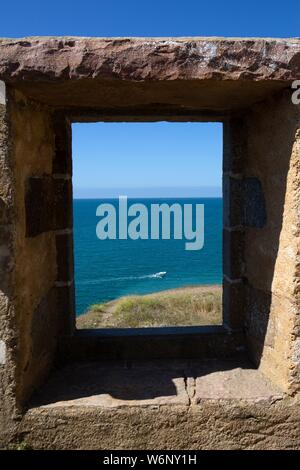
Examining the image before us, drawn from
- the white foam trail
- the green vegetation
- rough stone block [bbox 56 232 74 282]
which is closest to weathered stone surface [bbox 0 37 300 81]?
rough stone block [bbox 56 232 74 282]

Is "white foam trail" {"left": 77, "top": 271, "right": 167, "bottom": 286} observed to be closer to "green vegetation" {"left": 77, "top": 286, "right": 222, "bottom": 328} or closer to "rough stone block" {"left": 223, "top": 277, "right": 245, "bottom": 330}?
"green vegetation" {"left": 77, "top": 286, "right": 222, "bottom": 328}

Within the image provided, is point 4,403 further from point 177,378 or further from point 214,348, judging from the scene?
point 214,348

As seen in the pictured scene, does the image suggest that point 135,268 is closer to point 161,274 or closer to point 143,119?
point 161,274

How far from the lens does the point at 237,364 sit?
286 centimetres

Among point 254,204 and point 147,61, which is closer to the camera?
point 147,61

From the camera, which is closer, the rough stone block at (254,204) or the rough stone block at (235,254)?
the rough stone block at (254,204)

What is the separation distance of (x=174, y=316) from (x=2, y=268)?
298 inches

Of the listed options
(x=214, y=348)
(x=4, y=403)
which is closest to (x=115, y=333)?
(x=214, y=348)

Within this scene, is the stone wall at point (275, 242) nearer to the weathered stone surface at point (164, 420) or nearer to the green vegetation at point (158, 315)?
the weathered stone surface at point (164, 420)

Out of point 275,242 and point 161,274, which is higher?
point 275,242

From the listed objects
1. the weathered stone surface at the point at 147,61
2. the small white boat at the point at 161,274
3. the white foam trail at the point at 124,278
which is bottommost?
the white foam trail at the point at 124,278
